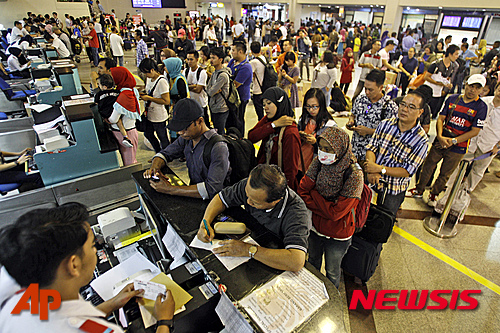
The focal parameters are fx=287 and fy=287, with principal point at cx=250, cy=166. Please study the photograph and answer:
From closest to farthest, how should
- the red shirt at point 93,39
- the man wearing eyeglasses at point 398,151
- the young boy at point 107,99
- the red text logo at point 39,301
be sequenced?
the red text logo at point 39,301 < the man wearing eyeglasses at point 398,151 < the young boy at point 107,99 < the red shirt at point 93,39

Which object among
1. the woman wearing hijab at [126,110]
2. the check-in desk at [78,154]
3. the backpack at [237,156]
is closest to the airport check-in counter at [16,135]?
the check-in desk at [78,154]

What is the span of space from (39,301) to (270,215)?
1.15 m

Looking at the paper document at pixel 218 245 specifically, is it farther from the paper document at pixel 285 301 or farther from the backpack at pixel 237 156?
the backpack at pixel 237 156

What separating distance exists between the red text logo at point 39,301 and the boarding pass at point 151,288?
1.33 ft

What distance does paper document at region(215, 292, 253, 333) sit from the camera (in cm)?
124

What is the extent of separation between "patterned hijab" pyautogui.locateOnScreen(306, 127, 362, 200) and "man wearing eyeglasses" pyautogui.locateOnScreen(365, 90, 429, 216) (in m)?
0.78

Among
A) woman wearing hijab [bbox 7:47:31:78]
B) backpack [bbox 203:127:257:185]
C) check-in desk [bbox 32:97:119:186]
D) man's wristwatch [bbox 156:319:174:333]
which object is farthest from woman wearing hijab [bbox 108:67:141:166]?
woman wearing hijab [bbox 7:47:31:78]

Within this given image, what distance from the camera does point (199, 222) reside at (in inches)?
70.3

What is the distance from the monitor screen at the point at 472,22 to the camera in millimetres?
15430

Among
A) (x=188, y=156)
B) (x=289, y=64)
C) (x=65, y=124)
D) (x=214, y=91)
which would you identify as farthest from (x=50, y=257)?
(x=289, y=64)

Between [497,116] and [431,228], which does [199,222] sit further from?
[497,116]

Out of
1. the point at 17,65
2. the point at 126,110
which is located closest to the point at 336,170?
the point at 126,110

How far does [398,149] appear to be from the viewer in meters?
2.71

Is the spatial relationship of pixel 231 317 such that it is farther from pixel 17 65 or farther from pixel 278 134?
pixel 17 65
